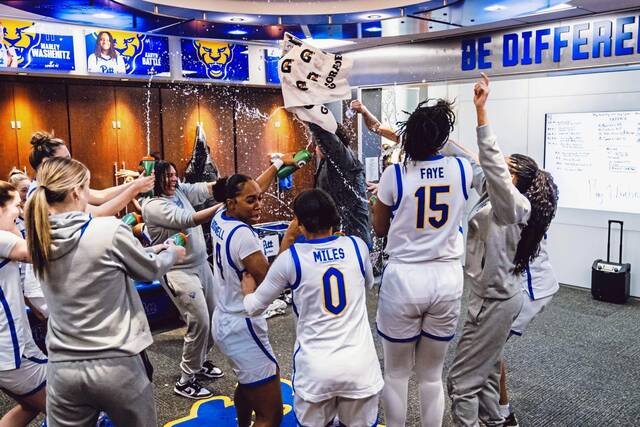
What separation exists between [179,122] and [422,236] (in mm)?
4627

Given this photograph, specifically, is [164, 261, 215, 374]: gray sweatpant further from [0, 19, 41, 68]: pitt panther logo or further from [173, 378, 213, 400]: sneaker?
[0, 19, 41, 68]: pitt panther logo

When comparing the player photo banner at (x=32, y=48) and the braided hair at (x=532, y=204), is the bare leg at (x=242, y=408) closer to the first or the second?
the braided hair at (x=532, y=204)

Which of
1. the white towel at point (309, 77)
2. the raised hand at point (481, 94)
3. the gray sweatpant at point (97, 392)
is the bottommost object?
the gray sweatpant at point (97, 392)

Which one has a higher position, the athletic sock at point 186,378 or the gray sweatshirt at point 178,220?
the gray sweatshirt at point 178,220

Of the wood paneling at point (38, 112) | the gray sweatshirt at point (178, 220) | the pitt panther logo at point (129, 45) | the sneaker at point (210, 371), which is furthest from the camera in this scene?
the pitt panther logo at point (129, 45)

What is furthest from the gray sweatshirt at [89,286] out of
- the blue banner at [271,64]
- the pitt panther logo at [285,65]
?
the blue banner at [271,64]

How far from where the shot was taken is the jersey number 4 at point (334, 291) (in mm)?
2021

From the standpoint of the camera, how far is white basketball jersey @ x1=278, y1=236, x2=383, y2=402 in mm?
2010

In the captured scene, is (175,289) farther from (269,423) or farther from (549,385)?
(549,385)

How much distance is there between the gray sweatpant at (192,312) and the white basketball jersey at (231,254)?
1.14 metres

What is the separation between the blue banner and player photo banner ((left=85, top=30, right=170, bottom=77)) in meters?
1.23

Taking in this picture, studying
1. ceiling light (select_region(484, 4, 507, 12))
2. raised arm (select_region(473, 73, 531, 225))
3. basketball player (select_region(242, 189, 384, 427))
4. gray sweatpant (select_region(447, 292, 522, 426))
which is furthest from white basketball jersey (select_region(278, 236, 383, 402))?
ceiling light (select_region(484, 4, 507, 12))

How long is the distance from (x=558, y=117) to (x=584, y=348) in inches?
100.0

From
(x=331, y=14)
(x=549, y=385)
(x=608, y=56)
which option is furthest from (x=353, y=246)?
(x=608, y=56)
